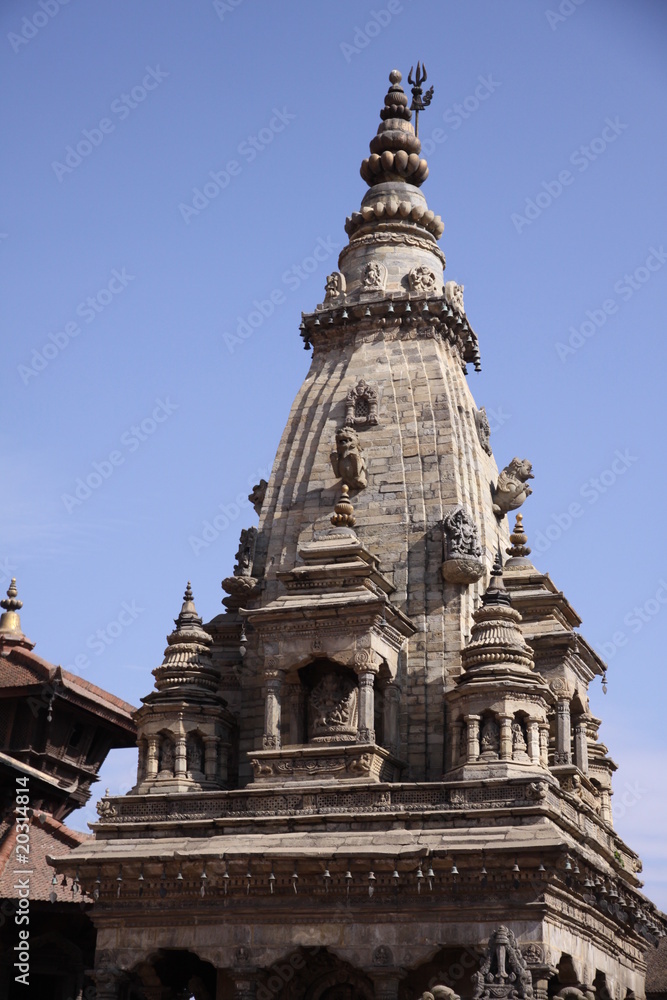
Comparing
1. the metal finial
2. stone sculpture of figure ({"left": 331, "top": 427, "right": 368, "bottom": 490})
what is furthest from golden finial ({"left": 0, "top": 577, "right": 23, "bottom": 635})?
stone sculpture of figure ({"left": 331, "top": 427, "right": 368, "bottom": 490})

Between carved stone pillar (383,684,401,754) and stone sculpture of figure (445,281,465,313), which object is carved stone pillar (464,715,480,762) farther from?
stone sculpture of figure (445,281,465,313)

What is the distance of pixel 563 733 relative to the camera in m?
36.7

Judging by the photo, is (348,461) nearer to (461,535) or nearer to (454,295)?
(461,535)

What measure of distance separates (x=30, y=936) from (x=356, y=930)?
32.8 ft

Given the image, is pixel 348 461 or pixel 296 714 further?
pixel 348 461

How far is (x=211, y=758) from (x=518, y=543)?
31.3ft

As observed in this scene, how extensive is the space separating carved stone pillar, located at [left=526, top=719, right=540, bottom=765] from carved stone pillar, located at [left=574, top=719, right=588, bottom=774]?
Result: 4.61 m

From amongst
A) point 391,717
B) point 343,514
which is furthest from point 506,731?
point 343,514

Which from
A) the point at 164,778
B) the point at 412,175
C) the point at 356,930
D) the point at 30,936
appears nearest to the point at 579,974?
the point at 356,930

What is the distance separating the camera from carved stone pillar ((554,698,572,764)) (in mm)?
36281

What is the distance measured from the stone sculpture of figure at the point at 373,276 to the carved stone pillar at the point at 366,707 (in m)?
11.6

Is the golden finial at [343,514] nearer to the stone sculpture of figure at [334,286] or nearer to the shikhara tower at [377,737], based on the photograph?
the shikhara tower at [377,737]

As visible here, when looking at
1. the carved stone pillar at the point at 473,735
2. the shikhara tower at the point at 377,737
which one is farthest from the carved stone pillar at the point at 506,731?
the carved stone pillar at the point at 473,735

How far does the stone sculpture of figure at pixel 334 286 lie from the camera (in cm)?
4109
